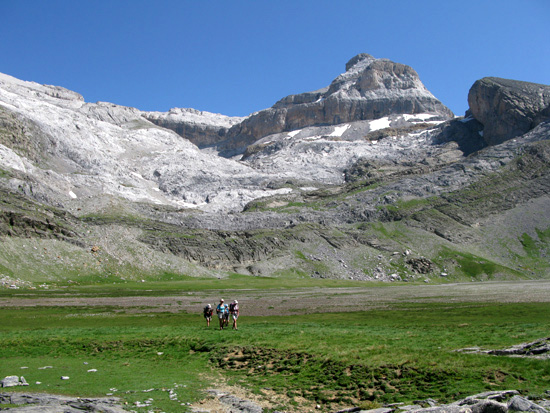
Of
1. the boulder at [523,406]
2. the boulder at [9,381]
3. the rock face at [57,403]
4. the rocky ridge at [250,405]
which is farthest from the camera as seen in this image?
the boulder at [9,381]

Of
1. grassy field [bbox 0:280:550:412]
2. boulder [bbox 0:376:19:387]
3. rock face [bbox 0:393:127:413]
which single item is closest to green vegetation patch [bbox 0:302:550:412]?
grassy field [bbox 0:280:550:412]

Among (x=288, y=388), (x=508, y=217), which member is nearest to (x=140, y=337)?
(x=288, y=388)

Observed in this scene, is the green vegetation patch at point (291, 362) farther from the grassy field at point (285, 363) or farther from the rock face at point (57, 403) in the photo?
the rock face at point (57, 403)

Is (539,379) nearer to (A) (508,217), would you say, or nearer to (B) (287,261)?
(B) (287,261)

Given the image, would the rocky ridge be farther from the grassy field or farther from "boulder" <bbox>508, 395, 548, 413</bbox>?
the grassy field

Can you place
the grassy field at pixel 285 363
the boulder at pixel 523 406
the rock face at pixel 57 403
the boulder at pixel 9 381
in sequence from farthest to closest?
the boulder at pixel 9 381
the grassy field at pixel 285 363
the rock face at pixel 57 403
the boulder at pixel 523 406

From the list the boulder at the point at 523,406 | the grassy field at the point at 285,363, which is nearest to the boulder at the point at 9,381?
the grassy field at the point at 285,363

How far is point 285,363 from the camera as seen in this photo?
24141 mm

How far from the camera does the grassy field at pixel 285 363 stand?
62.1 ft

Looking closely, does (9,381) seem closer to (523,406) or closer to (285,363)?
(285,363)

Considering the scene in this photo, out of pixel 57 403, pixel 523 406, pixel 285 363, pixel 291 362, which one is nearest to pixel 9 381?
pixel 57 403

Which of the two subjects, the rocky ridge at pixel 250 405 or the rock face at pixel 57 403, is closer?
the rocky ridge at pixel 250 405

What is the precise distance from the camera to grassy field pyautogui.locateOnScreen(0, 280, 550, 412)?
18.9 m

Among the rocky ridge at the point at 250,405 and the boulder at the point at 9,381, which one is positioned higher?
the rocky ridge at the point at 250,405
